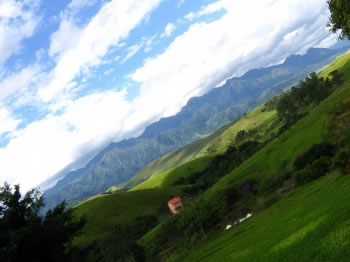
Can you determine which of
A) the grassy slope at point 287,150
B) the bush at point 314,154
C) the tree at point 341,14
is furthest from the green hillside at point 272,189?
the tree at point 341,14

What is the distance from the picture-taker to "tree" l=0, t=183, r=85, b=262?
34.6m

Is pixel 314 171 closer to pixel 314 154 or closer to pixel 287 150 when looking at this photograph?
pixel 314 154

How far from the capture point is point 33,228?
3584 centimetres

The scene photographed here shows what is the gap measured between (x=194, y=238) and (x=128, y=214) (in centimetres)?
11366

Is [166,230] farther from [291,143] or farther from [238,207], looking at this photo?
[291,143]

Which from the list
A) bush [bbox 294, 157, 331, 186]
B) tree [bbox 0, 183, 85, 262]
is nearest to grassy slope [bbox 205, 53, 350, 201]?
bush [bbox 294, 157, 331, 186]

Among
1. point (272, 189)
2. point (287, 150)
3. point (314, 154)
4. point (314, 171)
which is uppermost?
point (314, 154)

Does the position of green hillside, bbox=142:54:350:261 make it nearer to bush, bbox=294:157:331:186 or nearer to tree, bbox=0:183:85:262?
bush, bbox=294:157:331:186

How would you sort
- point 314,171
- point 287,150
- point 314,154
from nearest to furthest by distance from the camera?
point 314,171, point 314,154, point 287,150

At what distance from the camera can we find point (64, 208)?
137ft

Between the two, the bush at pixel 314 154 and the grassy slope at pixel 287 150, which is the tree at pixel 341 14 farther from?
the grassy slope at pixel 287 150

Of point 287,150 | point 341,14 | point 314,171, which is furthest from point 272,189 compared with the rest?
point 341,14

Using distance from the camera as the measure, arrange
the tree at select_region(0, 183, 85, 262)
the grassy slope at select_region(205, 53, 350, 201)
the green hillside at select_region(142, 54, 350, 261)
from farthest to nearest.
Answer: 1. the grassy slope at select_region(205, 53, 350, 201)
2. the green hillside at select_region(142, 54, 350, 261)
3. the tree at select_region(0, 183, 85, 262)

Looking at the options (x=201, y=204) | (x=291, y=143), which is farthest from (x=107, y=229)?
(x=291, y=143)
